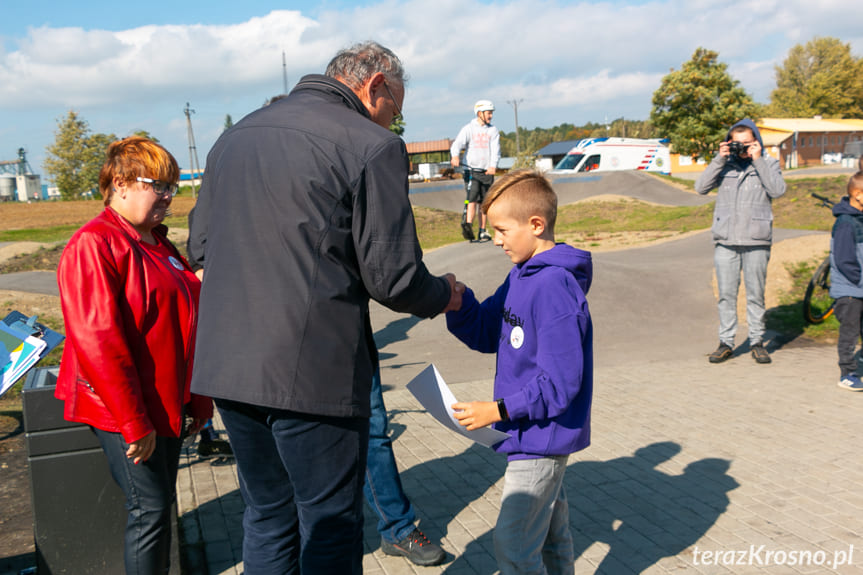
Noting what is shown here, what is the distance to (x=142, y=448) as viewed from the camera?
8.37ft

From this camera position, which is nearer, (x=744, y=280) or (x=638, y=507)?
(x=638, y=507)

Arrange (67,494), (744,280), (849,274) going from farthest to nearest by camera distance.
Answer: (744,280) → (849,274) → (67,494)

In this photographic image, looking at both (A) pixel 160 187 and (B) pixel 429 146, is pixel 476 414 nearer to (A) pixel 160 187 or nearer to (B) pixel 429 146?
(A) pixel 160 187

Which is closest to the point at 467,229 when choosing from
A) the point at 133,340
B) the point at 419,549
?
the point at 419,549

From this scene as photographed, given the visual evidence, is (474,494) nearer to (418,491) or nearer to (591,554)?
(418,491)

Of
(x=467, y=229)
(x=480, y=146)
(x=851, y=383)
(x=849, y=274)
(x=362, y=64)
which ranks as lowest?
(x=851, y=383)

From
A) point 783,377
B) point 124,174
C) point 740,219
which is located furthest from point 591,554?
point 740,219

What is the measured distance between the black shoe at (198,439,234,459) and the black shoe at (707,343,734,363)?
198 inches

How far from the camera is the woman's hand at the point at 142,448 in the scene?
2533 millimetres

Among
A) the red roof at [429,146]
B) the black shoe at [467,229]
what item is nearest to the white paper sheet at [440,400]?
the black shoe at [467,229]

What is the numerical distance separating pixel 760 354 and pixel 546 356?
5607mm

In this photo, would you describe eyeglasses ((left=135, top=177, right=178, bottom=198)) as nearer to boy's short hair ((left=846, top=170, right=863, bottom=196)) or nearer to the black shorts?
boy's short hair ((left=846, top=170, right=863, bottom=196))

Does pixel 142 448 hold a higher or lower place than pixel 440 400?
lower

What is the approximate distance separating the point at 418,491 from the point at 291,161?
110 inches
